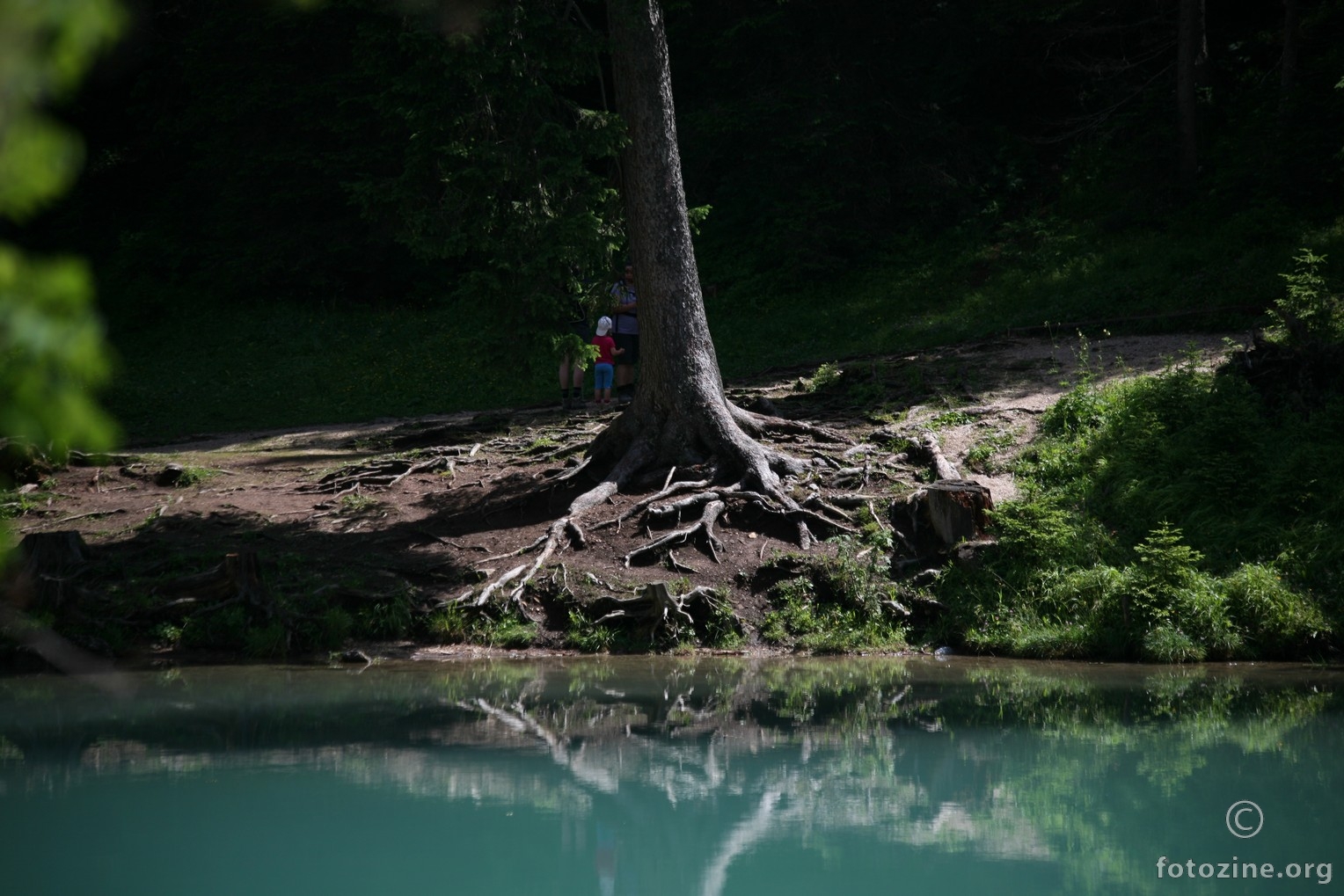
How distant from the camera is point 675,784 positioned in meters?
6.58

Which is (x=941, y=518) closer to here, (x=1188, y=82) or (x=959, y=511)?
(x=959, y=511)

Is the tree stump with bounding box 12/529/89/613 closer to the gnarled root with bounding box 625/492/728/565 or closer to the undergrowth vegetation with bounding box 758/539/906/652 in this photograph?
the gnarled root with bounding box 625/492/728/565

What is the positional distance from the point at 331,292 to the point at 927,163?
14.7 meters

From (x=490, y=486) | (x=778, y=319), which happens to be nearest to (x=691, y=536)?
(x=490, y=486)

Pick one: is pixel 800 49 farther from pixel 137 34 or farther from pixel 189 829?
pixel 189 829

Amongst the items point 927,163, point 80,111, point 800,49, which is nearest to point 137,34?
point 80,111

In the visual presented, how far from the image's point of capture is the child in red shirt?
55.7 ft

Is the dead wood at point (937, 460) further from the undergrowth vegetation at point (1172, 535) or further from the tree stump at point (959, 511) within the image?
the tree stump at point (959, 511)

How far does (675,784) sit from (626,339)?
37.2 ft

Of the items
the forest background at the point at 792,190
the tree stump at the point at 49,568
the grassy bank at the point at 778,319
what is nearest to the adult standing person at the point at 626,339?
the forest background at the point at 792,190

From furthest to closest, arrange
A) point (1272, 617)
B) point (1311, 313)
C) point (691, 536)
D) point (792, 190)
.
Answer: point (792, 190)
point (1311, 313)
point (691, 536)
point (1272, 617)

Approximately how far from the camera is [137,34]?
31.0 metres

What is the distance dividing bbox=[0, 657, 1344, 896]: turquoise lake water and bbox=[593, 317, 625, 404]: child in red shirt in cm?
807

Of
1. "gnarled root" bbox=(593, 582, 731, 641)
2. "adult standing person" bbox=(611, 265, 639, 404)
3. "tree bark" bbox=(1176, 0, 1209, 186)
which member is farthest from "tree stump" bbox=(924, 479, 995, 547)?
"tree bark" bbox=(1176, 0, 1209, 186)
